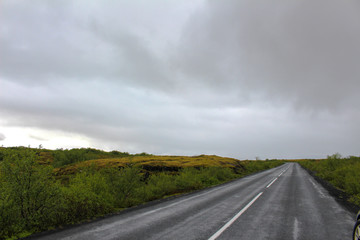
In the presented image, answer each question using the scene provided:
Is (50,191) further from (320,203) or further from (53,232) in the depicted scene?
(320,203)

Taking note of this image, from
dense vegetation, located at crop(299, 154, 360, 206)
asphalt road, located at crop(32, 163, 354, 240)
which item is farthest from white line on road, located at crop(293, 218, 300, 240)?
dense vegetation, located at crop(299, 154, 360, 206)

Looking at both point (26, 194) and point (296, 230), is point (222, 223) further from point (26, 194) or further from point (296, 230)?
point (26, 194)

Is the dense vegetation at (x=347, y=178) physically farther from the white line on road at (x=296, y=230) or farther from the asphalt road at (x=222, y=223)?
the white line on road at (x=296, y=230)

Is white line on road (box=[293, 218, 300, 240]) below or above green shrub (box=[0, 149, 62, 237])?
below

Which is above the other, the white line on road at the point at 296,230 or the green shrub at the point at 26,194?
the green shrub at the point at 26,194

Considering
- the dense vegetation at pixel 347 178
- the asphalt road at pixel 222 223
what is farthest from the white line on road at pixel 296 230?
the dense vegetation at pixel 347 178

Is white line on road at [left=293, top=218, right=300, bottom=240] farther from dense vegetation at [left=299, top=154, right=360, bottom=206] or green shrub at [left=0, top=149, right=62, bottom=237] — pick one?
green shrub at [left=0, top=149, right=62, bottom=237]

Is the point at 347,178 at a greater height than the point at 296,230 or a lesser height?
greater

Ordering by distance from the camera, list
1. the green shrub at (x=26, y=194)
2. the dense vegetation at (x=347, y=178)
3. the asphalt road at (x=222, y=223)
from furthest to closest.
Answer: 1. the dense vegetation at (x=347, y=178)
2. the green shrub at (x=26, y=194)
3. the asphalt road at (x=222, y=223)

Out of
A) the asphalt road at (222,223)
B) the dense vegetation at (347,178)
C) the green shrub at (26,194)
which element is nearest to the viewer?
the asphalt road at (222,223)

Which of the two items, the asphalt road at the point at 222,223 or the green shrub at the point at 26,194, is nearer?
the asphalt road at the point at 222,223

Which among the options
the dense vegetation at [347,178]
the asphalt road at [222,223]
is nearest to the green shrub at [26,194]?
the asphalt road at [222,223]

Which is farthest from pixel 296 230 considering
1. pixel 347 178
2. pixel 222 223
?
pixel 347 178

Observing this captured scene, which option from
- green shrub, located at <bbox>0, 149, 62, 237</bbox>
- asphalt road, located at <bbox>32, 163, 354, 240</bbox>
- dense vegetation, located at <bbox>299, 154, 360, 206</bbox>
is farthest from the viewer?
dense vegetation, located at <bbox>299, 154, 360, 206</bbox>
